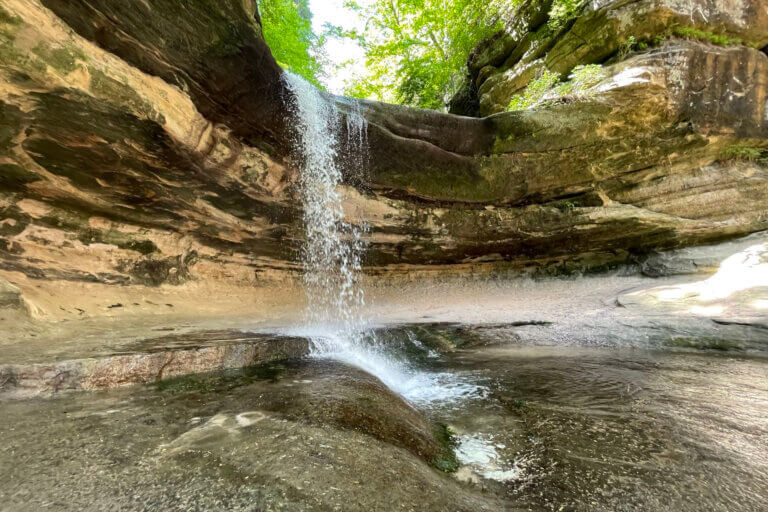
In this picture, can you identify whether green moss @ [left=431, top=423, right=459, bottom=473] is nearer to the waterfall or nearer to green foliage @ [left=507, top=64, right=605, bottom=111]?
the waterfall

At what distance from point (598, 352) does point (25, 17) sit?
7081 mm

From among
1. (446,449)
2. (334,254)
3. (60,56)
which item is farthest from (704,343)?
(60,56)

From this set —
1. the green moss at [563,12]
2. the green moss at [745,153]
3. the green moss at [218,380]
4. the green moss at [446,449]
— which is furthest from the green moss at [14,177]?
the green moss at [745,153]

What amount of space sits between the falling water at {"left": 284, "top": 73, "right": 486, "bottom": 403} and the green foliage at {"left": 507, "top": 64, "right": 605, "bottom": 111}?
163 inches

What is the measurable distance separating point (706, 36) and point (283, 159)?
843cm

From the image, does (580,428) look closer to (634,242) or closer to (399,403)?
(399,403)

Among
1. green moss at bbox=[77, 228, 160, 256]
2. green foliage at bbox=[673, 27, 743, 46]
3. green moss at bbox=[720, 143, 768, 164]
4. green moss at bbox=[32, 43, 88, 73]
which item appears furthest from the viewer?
green moss at bbox=[720, 143, 768, 164]

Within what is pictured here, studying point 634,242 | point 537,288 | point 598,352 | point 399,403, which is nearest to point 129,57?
point 399,403

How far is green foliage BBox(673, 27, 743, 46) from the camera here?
19.7 feet

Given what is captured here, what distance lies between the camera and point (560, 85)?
648 centimetres

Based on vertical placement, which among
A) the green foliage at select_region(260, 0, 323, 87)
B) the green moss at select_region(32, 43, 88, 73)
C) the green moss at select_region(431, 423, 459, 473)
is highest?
the green foliage at select_region(260, 0, 323, 87)

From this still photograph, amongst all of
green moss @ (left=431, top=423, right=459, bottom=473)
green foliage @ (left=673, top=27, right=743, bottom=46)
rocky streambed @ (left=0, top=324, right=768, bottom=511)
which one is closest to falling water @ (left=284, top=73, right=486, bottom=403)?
green moss @ (left=431, top=423, right=459, bottom=473)

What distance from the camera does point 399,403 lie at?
2.33m

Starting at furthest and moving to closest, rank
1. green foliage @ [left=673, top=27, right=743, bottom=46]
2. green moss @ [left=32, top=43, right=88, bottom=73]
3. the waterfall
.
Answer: green foliage @ [left=673, top=27, right=743, bottom=46] < the waterfall < green moss @ [left=32, top=43, right=88, bottom=73]
